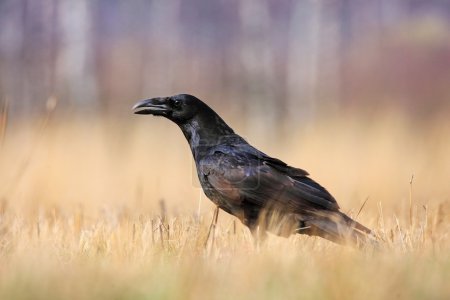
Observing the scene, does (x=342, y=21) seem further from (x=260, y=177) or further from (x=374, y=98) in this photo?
(x=260, y=177)

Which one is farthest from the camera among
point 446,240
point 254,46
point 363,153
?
point 254,46

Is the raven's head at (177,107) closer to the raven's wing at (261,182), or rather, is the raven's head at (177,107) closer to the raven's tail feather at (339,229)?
the raven's wing at (261,182)

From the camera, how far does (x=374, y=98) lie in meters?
18.7

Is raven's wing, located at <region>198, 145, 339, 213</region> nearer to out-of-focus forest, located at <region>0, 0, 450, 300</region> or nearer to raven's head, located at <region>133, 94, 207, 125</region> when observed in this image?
out-of-focus forest, located at <region>0, 0, 450, 300</region>

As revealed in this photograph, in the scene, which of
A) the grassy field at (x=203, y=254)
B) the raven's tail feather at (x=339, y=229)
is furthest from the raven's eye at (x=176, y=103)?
the raven's tail feather at (x=339, y=229)

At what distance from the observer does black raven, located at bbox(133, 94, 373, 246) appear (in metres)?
5.06

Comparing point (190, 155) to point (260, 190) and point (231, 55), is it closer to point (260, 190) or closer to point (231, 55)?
point (260, 190)

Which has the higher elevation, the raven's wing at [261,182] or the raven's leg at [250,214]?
the raven's wing at [261,182]

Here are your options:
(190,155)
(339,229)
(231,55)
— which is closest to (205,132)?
(339,229)

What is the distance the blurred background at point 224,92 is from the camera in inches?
375

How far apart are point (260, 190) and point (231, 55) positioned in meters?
27.8

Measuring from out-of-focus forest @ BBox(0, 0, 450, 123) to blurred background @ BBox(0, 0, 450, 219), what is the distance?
2.5 inches

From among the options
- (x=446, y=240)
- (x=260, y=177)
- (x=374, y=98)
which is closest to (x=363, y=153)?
(x=260, y=177)

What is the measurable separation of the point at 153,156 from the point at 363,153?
2833 millimetres
